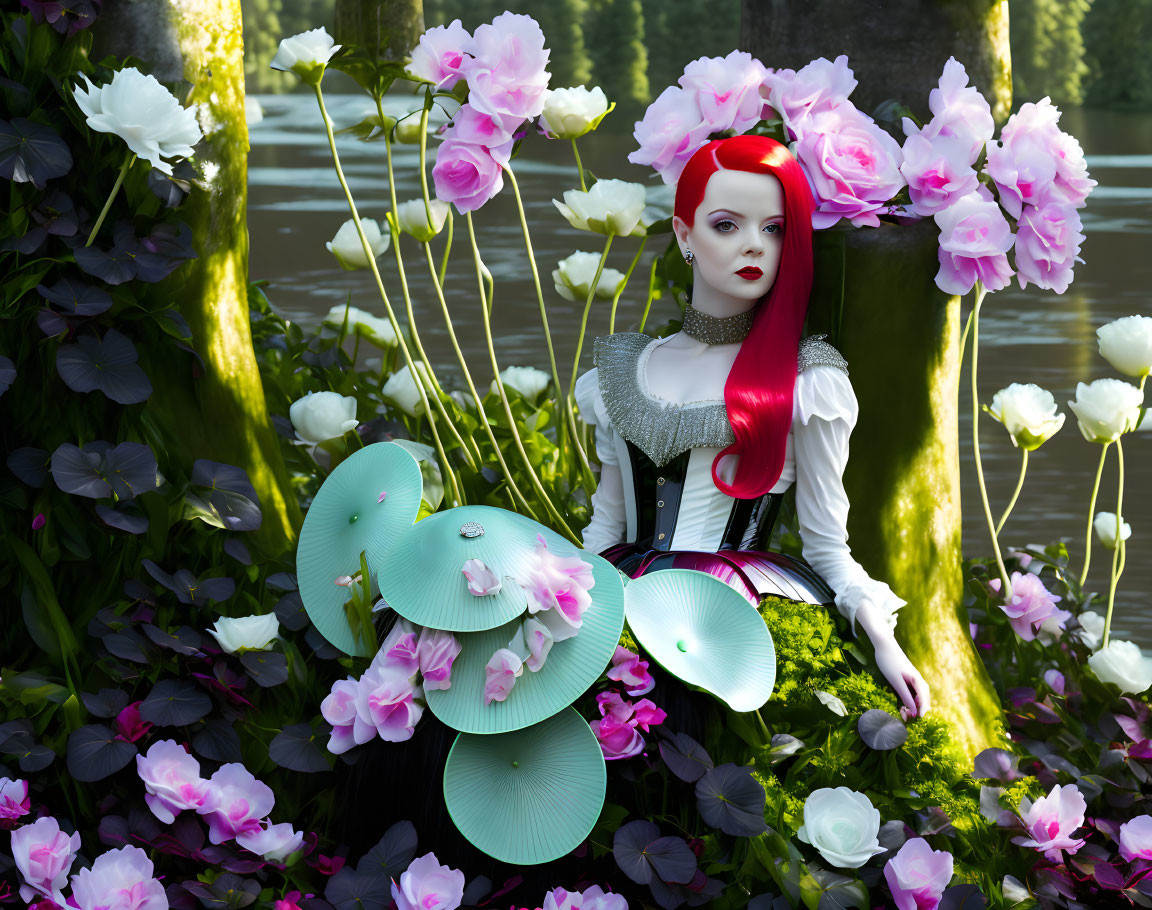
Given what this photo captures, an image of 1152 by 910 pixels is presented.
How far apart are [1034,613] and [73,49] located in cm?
214

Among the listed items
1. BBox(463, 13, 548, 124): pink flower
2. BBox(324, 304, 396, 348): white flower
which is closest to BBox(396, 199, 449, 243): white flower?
BBox(463, 13, 548, 124): pink flower

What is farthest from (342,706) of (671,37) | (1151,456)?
(671,37)

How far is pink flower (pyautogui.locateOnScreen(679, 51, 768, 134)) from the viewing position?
7.18 feet

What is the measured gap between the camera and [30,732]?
2.11 m

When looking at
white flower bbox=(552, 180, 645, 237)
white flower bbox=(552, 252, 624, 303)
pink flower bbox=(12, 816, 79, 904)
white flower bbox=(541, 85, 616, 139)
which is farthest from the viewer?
white flower bbox=(552, 252, 624, 303)

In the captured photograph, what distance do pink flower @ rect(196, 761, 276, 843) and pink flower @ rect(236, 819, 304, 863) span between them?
0.9 inches

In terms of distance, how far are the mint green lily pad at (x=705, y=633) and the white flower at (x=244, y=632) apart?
0.63 meters

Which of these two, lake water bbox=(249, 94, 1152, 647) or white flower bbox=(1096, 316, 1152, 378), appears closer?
white flower bbox=(1096, 316, 1152, 378)

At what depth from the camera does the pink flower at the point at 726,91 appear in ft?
7.18

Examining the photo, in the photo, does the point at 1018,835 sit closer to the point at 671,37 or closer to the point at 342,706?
the point at 342,706

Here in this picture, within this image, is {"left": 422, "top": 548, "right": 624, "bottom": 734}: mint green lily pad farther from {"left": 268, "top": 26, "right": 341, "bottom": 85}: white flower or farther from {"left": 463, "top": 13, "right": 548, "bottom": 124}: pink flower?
{"left": 268, "top": 26, "right": 341, "bottom": 85}: white flower

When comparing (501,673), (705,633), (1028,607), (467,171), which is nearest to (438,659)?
(501,673)

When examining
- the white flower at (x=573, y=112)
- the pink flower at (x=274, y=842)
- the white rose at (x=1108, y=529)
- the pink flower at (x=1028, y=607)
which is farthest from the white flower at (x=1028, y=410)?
the pink flower at (x=274, y=842)

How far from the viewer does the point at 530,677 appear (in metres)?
1.82
